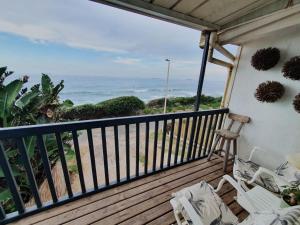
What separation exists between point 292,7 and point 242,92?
1257 millimetres

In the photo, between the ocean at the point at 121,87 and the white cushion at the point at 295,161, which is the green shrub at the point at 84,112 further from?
the white cushion at the point at 295,161

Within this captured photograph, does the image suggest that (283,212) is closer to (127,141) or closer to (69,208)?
(127,141)

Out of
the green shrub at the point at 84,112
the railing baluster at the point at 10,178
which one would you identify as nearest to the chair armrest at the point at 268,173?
the railing baluster at the point at 10,178

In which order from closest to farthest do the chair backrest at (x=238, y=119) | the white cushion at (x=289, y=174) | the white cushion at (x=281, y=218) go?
the white cushion at (x=281, y=218), the white cushion at (x=289, y=174), the chair backrest at (x=238, y=119)

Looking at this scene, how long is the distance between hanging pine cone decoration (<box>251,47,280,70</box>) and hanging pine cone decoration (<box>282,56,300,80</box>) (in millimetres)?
156

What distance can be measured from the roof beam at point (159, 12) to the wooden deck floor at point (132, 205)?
214cm

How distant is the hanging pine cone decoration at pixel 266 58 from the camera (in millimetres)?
2002

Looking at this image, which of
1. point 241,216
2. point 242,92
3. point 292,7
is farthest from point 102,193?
point 292,7

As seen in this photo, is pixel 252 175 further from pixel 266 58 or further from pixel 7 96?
pixel 7 96

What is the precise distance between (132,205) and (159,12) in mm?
2225

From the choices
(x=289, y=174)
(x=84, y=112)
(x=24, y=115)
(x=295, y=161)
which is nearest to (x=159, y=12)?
(x=295, y=161)

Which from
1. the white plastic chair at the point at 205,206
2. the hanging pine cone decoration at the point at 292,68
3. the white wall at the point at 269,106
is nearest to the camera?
the white plastic chair at the point at 205,206

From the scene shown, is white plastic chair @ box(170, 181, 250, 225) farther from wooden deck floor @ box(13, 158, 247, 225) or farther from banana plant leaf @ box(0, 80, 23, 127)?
banana plant leaf @ box(0, 80, 23, 127)

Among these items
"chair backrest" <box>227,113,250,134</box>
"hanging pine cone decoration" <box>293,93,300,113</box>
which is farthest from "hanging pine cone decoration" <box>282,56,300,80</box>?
"chair backrest" <box>227,113,250,134</box>
